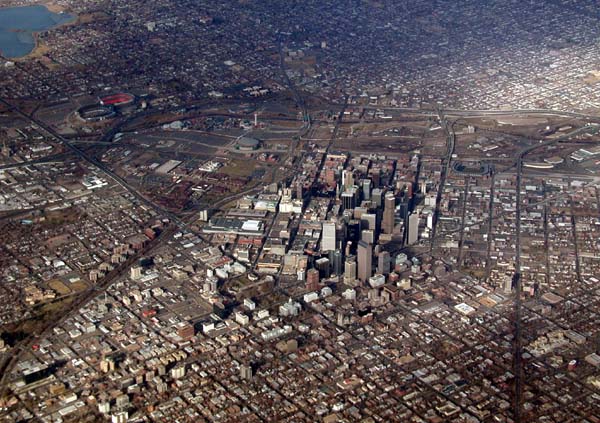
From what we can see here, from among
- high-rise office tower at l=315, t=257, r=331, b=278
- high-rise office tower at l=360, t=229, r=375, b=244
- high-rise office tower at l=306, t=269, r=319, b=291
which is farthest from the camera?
high-rise office tower at l=360, t=229, r=375, b=244

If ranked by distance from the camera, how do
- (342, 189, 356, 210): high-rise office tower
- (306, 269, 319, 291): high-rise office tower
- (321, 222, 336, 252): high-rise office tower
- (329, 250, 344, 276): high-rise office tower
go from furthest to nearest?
Result: (342, 189, 356, 210): high-rise office tower → (321, 222, 336, 252): high-rise office tower → (329, 250, 344, 276): high-rise office tower → (306, 269, 319, 291): high-rise office tower

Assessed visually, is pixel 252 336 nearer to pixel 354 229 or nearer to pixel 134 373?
pixel 134 373

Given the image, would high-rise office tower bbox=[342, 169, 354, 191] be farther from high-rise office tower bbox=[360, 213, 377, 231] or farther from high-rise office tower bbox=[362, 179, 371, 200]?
high-rise office tower bbox=[360, 213, 377, 231]

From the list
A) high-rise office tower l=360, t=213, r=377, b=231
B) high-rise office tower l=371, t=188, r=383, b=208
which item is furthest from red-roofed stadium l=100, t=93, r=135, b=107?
high-rise office tower l=360, t=213, r=377, b=231

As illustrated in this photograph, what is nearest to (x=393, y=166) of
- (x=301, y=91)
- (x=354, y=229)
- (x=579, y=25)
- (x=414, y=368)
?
(x=354, y=229)

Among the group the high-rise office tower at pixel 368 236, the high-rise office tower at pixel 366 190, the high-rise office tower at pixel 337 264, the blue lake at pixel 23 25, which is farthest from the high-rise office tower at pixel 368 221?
the blue lake at pixel 23 25

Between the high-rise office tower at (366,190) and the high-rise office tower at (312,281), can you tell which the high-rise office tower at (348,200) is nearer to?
the high-rise office tower at (366,190)

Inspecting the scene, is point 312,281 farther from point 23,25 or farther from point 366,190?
point 23,25
